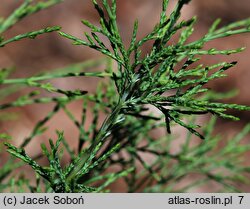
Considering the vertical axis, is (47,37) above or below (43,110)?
above

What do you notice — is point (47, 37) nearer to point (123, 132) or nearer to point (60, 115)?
point (60, 115)

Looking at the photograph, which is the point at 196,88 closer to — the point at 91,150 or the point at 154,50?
the point at 154,50

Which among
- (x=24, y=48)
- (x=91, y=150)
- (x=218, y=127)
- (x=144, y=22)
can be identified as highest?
(x=144, y=22)

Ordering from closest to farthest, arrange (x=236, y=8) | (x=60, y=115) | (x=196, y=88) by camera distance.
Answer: (x=196, y=88)
(x=60, y=115)
(x=236, y=8)

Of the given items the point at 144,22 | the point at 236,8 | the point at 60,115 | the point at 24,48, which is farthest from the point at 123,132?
the point at 236,8
